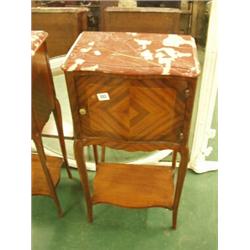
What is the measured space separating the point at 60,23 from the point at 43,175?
799mm

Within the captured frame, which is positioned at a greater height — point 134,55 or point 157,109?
point 134,55

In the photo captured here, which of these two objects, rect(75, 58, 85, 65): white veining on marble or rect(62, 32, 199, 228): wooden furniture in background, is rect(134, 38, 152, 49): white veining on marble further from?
rect(75, 58, 85, 65): white veining on marble

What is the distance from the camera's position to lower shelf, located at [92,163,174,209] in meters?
1.24

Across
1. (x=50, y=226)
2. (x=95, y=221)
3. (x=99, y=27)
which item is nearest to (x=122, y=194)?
(x=95, y=221)

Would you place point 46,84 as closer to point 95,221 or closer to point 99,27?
point 99,27

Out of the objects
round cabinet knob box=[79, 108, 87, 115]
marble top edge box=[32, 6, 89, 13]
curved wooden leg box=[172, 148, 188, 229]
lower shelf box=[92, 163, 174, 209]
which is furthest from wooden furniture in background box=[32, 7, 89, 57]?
curved wooden leg box=[172, 148, 188, 229]

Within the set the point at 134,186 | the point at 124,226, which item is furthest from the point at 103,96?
the point at 124,226

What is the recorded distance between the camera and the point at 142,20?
1300 mm

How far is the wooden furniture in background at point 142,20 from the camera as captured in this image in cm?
130

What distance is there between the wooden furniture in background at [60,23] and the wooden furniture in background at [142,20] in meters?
0.32

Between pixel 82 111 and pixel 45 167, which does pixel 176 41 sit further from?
pixel 45 167

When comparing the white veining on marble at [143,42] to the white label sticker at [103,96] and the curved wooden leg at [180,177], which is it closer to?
the white label sticker at [103,96]

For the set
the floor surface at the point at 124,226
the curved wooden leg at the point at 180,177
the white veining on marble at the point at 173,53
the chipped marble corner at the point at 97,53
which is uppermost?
the white veining on marble at the point at 173,53

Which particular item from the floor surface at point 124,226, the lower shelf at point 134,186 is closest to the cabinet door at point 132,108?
the lower shelf at point 134,186
